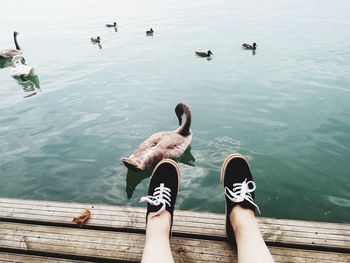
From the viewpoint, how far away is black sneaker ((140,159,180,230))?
3605 millimetres

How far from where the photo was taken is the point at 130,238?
3.61m

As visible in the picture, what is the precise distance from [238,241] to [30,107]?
10.2m

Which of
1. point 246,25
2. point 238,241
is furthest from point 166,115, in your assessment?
point 246,25

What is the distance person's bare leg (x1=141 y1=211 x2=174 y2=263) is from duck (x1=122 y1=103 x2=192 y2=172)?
275 centimetres

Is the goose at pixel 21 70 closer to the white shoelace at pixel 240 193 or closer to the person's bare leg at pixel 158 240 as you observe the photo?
the person's bare leg at pixel 158 240

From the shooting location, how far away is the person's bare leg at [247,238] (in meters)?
2.85

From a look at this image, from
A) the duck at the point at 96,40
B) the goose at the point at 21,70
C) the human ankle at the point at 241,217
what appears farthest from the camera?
the duck at the point at 96,40

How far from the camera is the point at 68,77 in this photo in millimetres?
14680

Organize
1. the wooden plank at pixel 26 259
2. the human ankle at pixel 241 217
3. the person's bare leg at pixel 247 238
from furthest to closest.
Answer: the wooden plank at pixel 26 259
the human ankle at pixel 241 217
the person's bare leg at pixel 247 238

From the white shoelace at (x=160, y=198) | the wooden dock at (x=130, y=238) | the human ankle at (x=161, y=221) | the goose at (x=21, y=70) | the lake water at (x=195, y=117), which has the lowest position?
the lake water at (x=195, y=117)

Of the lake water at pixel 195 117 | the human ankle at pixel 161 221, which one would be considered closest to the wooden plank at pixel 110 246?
the human ankle at pixel 161 221

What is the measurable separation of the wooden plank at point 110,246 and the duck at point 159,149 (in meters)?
2.48

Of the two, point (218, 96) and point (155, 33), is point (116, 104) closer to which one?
point (218, 96)

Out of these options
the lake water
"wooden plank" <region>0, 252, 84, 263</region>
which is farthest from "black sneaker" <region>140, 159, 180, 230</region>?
the lake water
